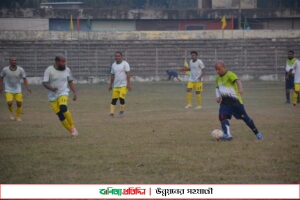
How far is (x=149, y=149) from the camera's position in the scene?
1300cm

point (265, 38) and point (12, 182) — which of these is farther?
point (265, 38)

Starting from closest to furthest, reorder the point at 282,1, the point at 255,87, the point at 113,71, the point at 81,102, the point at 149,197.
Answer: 1. the point at 149,197
2. the point at 113,71
3. the point at 81,102
4. the point at 255,87
5. the point at 282,1

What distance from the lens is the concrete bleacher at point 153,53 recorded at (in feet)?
145

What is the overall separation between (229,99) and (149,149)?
2.14 metres

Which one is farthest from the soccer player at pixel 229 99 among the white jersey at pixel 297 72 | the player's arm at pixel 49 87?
the white jersey at pixel 297 72

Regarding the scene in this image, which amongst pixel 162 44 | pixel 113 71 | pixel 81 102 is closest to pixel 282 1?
pixel 162 44

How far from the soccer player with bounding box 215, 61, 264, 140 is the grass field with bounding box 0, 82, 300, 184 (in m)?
0.38

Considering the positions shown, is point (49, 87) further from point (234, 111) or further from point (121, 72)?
point (121, 72)

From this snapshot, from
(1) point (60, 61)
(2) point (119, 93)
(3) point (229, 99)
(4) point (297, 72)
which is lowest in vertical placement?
(2) point (119, 93)

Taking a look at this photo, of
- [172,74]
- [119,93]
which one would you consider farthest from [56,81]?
[172,74]

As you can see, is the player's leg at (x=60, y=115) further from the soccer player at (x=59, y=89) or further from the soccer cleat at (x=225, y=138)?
the soccer cleat at (x=225, y=138)

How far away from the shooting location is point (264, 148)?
12.9 meters

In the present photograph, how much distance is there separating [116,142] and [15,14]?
119ft

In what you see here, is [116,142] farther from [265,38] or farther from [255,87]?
[265,38]
